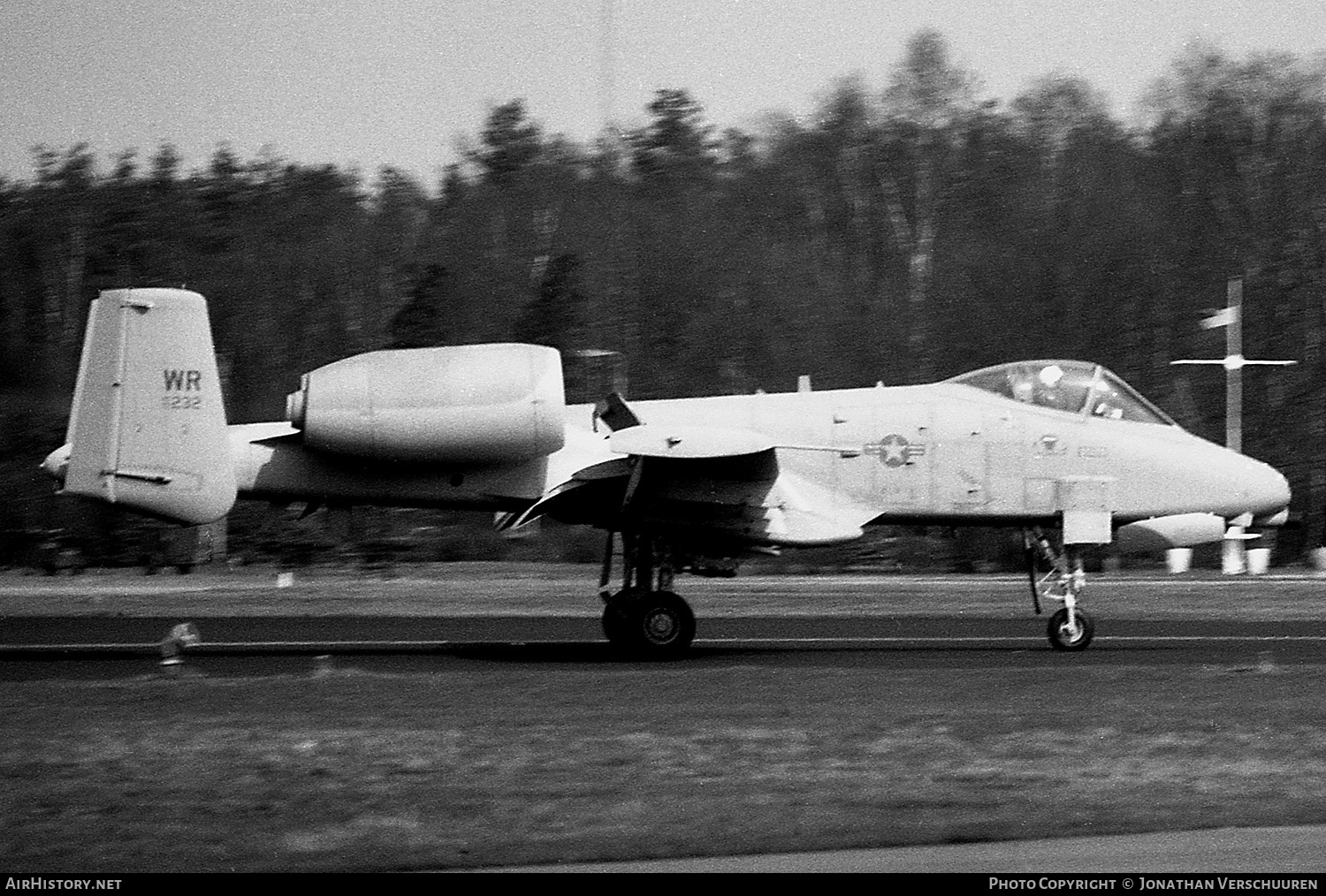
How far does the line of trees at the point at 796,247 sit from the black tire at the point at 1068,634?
22371mm

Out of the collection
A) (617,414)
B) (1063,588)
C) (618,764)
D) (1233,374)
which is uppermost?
(1233,374)

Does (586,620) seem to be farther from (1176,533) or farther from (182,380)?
(182,380)

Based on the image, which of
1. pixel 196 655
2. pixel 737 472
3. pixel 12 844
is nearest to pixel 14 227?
pixel 196 655

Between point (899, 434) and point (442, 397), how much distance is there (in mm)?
4968

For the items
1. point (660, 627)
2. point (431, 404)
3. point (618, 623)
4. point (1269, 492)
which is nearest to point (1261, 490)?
point (1269, 492)

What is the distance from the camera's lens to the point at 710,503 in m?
18.1

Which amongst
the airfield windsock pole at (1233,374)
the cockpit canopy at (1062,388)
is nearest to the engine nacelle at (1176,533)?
the cockpit canopy at (1062,388)

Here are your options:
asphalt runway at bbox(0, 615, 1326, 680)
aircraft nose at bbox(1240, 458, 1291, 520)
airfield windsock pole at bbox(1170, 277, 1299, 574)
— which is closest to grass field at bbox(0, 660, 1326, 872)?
asphalt runway at bbox(0, 615, 1326, 680)

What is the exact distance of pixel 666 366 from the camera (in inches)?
1911

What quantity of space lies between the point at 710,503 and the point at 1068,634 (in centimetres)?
407

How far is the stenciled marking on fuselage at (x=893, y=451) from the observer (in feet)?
61.6

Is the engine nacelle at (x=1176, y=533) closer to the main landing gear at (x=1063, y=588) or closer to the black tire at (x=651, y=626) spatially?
the main landing gear at (x=1063, y=588)

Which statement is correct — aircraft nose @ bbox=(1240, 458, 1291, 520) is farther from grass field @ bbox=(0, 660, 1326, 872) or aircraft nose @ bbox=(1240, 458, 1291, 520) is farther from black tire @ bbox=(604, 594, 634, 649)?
black tire @ bbox=(604, 594, 634, 649)
